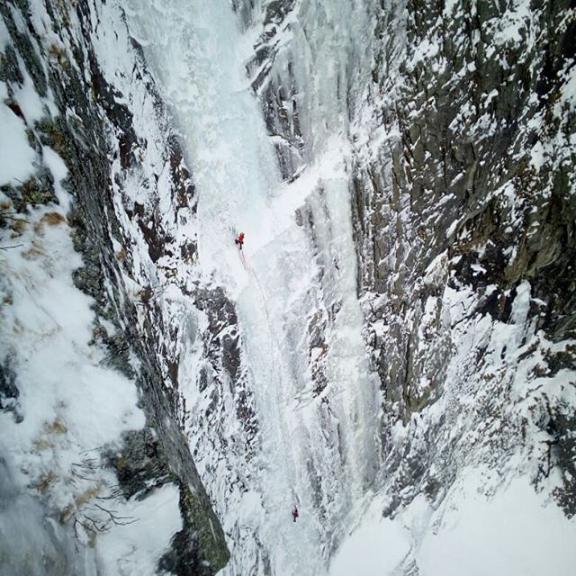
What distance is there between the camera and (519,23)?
267 inches

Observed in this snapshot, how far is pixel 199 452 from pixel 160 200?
14.8 feet

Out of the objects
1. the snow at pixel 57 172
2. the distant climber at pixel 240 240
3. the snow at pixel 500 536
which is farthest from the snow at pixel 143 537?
the snow at pixel 500 536

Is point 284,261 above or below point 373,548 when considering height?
above

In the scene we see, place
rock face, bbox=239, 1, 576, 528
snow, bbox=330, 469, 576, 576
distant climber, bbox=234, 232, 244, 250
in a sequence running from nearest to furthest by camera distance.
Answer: rock face, bbox=239, 1, 576, 528 < distant climber, bbox=234, 232, 244, 250 < snow, bbox=330, 469, 576, 576

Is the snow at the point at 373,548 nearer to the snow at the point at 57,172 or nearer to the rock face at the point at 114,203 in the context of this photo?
the rock face at the point at 114,203

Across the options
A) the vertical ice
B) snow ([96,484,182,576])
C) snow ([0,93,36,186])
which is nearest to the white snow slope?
the vertical ice

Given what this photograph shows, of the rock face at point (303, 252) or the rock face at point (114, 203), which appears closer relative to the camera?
the rock face at point (114, 203)

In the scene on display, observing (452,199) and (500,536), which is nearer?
(452,199)

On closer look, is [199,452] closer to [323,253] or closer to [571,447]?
[323,253]

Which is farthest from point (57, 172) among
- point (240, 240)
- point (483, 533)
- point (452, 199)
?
point (483, 533)

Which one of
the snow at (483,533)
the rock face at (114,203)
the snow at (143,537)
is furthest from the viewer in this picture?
the snow at (483,533)

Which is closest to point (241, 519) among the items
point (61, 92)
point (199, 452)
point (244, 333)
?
point (199, 452)

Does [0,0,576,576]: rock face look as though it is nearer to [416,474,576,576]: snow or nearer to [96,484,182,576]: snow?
[96,484,182,576]: snow

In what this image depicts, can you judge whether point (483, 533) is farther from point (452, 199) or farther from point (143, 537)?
point (143, 537)
